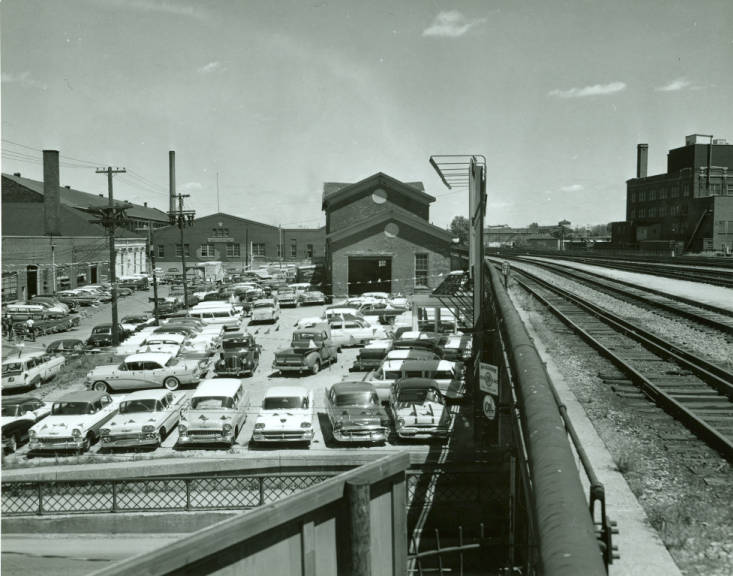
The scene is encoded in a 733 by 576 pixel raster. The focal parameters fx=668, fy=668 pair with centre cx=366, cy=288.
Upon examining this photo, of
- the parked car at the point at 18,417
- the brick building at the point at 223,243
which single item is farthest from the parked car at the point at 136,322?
the brick building at the point at 223,243

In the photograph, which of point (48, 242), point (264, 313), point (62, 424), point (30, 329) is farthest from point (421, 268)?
point (62, 424)

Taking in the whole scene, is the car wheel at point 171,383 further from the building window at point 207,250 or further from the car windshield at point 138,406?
the building window at point 207,250

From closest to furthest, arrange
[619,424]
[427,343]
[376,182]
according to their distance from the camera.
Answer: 1. [619,424]
2. [427,343]
3. [376,182]

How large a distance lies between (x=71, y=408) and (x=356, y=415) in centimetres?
762

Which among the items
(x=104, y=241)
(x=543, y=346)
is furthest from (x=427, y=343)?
(x=104, y=241)

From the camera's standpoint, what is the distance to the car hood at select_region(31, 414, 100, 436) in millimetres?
16375

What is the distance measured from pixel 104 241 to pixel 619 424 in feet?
211

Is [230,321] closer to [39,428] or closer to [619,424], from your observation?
[39,428]

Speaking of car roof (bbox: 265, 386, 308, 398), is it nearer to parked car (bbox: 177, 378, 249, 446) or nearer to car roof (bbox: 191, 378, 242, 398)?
parked car (bbox: 177, 378, 249, 446)

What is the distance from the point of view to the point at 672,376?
39.5 feet

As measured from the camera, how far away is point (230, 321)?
35188 mm

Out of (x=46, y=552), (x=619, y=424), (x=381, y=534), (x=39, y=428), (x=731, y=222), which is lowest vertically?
(x=46, y=552)

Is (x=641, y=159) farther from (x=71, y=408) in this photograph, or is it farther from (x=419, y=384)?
(x=71, y=408)

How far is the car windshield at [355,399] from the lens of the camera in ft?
54.4
